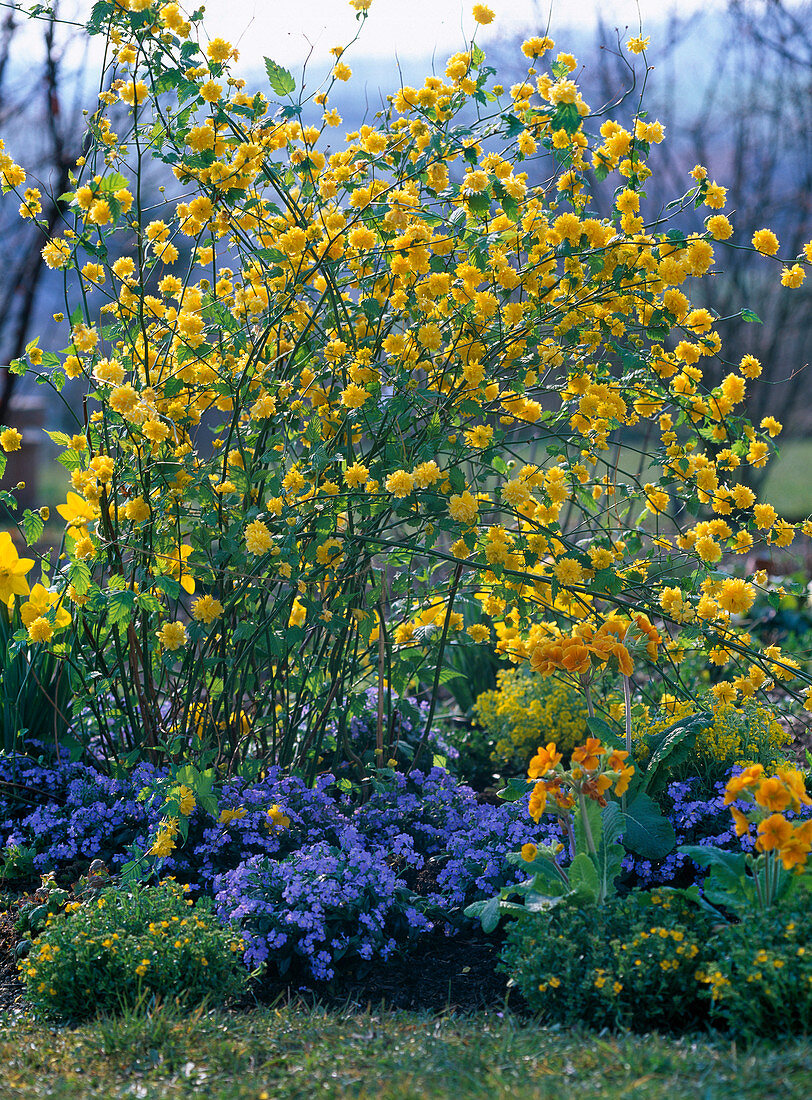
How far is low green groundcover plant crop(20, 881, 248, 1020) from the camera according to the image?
6.98ft

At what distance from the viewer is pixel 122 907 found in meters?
2.29

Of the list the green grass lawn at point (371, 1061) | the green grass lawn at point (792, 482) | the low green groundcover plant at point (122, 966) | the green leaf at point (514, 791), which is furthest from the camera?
the green grass lawn at point (792, 482)

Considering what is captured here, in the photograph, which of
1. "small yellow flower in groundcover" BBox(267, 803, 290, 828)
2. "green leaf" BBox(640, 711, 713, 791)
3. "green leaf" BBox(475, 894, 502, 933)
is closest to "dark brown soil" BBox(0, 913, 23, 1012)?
"small yellow flower in groundcover" BBox(267, 803, 290, 828)

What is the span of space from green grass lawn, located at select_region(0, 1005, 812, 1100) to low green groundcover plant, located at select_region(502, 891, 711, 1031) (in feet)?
0.27

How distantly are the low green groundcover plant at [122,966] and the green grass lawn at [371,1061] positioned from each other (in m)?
0.08

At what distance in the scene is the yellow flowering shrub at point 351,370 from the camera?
2.49 metres

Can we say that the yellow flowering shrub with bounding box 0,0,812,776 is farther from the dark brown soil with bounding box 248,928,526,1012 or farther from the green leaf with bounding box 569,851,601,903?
the dark brown soil with bounding box 248,928,526,1012

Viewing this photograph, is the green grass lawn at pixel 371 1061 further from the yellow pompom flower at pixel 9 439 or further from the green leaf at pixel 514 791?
the yellow pompom flower at pixel 9 439

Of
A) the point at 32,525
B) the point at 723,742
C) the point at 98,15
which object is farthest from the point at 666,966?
the point at 98,15

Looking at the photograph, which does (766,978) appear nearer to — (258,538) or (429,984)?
(429,984)

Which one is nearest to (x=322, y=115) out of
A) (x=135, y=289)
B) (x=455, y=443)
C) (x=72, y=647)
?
(x=135, y=289)

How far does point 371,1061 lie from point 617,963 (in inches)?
21.4

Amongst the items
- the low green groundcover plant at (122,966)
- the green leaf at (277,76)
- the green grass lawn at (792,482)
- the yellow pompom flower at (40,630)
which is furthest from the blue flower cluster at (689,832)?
the green grass lawn at (792,482)

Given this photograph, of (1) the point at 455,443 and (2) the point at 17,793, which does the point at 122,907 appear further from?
(1) the point at 455,443
